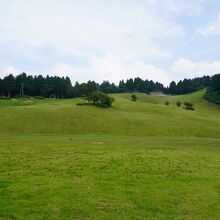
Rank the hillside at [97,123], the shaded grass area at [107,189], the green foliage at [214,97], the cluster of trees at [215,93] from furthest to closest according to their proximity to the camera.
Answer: the cluster of trees at [215,93] < the green foliage at [214,97] < the hillside at [97,123] < the shaded grass area at [107,189]

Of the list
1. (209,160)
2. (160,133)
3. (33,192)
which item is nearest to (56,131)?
(160,133)

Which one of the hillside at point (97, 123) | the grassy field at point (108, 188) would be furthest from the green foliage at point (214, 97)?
the grassy field at point (108, 188)

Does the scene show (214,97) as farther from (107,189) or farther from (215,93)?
(107,189)

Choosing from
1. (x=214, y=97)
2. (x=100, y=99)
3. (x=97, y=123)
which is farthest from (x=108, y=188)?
(x=214, y=97)

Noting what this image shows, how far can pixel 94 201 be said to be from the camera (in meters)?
18.2

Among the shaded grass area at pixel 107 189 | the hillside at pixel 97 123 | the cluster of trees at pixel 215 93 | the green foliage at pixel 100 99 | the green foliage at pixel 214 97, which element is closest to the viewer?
the shaded grass area at pixel 107 189

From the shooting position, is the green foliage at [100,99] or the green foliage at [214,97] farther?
the green foliage at [214,97]

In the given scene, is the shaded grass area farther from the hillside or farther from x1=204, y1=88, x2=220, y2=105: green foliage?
x1=204, y1=88, x2=220, y2=105: green foliage

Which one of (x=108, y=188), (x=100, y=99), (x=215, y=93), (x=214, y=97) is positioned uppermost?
(x=215, y=93)

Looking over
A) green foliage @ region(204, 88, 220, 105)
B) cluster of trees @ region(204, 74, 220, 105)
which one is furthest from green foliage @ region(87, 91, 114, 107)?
cluster of trees @ region(204, 74, 220, 105)

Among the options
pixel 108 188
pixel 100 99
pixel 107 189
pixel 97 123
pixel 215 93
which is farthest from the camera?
pixel 215 93

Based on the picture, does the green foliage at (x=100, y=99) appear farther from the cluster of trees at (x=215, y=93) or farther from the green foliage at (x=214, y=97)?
the cluster of trees at (x=215, y=93)

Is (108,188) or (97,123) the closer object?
(108,188)

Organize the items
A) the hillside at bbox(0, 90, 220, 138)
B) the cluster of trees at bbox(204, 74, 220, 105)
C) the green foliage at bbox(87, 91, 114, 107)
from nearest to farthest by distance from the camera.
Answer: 1. the hillside at bbox(0, 90, 220, 138)
2. the green foliage at bbox(87, 91, 114, 107)
3. the cluster of trees at bbox(204, 74, 220, 105)
